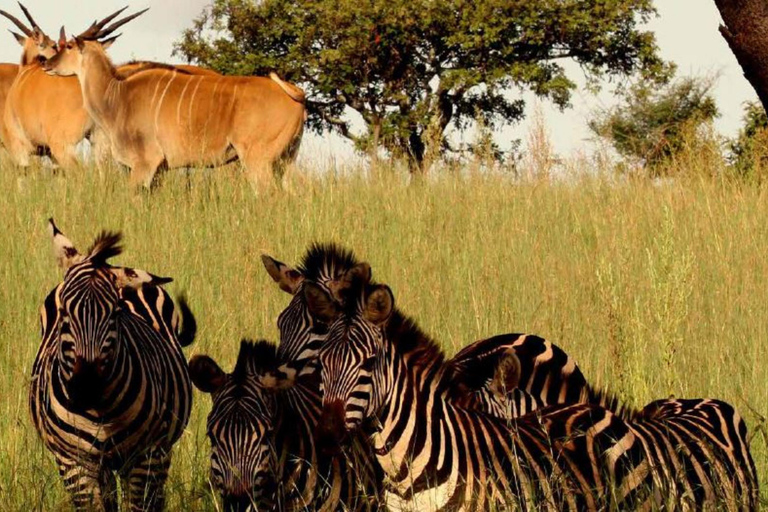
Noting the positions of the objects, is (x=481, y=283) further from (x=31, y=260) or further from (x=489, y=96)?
(x=489, y=96)

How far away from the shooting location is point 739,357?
26.3 feet

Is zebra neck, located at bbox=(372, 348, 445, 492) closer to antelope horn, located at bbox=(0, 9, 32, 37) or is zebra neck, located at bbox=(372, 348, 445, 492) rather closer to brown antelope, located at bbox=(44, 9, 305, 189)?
brown antelope, located at bbox=(44, 9, 305, 189)

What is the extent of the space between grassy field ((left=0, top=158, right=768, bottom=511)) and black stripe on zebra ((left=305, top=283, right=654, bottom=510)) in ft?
5.22

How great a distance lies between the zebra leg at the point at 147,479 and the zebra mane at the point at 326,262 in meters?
0.95

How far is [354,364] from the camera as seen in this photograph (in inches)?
149

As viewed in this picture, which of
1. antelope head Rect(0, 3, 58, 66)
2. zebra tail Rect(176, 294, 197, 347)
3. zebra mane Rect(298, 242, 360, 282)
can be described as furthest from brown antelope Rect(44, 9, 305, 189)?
zebra mane Rect(298, 242, 360, 282)

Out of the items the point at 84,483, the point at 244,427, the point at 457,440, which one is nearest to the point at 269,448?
the point at 244,427

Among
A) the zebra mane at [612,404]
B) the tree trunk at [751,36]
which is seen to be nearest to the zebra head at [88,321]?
the zebra mane at [612,404]

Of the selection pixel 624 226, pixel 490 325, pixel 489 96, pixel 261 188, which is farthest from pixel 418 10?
pixel 490 325

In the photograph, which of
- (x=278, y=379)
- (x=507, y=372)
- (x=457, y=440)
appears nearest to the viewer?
(x=457, y=440)

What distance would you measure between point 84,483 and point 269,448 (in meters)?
1.27

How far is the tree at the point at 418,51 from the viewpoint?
33.1 meters

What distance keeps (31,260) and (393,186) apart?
11.9 ft

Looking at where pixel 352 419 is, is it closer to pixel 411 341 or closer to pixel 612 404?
pixel 411 341
